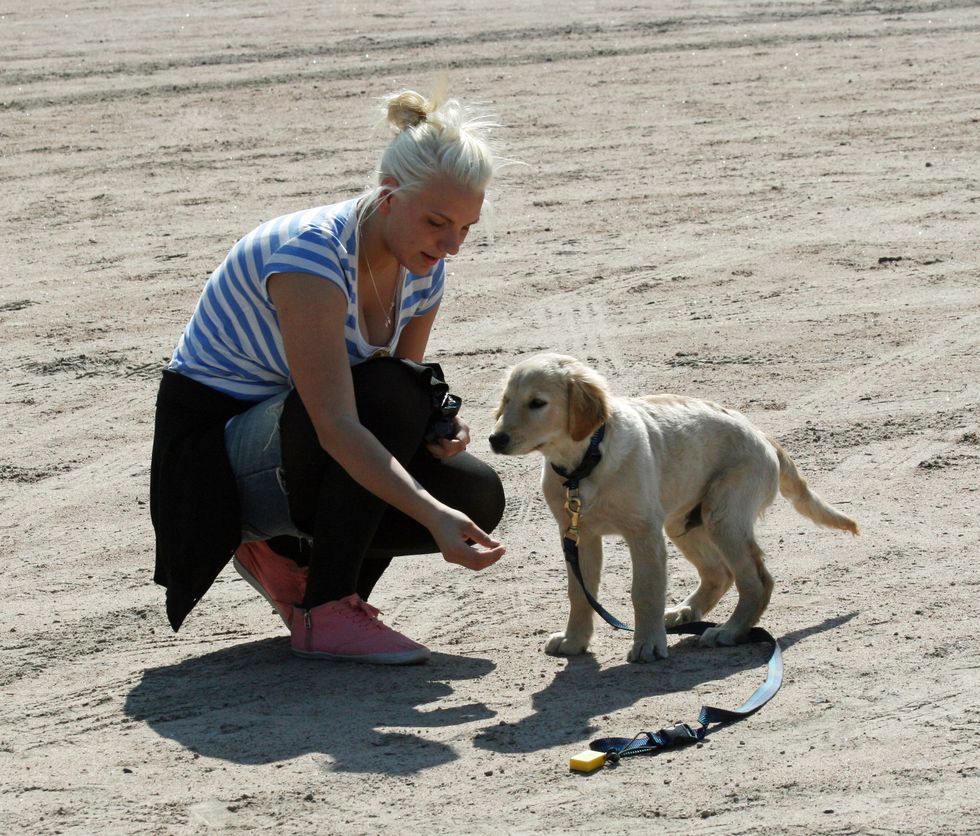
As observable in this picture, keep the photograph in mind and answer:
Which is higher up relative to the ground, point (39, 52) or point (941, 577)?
point (39, 52)

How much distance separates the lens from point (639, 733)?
3609 millimetres

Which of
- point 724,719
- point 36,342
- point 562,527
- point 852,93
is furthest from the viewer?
point 852,93

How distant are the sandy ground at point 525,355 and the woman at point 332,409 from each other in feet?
0.92

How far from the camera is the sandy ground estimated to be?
A: 11.3 ft

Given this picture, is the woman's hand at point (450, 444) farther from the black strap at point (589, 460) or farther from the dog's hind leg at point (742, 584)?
the dog's hind leg at point (742, 584)

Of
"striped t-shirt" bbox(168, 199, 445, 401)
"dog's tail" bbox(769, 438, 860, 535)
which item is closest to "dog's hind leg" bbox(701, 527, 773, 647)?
"dog's tail" bbox(769, 438, 860, 535)

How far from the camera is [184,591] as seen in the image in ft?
13.5

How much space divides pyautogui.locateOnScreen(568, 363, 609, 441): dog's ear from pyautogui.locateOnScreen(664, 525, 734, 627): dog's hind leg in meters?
0.63

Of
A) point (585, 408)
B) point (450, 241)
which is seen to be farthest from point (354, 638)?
point (450, 241)

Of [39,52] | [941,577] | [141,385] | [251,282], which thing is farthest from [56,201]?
[941,577]

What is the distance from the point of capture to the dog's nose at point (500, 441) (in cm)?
425

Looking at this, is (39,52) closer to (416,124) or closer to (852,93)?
(852,93)

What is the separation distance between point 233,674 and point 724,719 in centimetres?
139

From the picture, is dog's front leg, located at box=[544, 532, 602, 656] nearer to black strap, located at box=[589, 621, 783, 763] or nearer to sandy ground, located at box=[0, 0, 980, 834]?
sandy ground, located at box=[0, 0, 980, 834]
